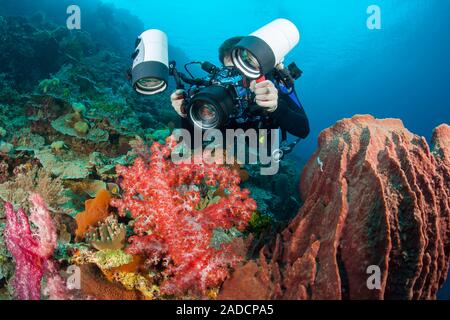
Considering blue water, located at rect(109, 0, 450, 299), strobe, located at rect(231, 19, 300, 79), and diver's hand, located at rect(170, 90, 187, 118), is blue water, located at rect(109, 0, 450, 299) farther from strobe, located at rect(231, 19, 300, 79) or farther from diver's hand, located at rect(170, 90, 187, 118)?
strobe, located at rect(231, 19, 300, 79)

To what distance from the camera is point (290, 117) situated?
318cm

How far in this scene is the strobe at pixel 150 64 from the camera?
289 centimetres

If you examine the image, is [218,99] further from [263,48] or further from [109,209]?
[109,209]

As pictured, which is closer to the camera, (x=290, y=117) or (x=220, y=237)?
(x=220, y=237)

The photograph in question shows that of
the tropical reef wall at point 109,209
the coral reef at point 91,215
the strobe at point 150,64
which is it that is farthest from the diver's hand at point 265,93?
the coral reef at point 91,215

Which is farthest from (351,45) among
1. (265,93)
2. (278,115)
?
(265,93)

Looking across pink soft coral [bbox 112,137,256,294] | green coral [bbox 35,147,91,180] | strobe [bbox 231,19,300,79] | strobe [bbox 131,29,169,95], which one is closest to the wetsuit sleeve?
strobe [bbox 231,19,300,79]

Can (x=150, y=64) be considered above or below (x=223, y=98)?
above

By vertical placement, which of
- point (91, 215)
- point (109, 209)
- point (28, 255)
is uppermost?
point (109, 209)

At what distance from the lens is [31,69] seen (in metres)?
8.91

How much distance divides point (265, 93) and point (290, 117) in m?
0.64

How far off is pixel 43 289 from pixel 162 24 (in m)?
60.1

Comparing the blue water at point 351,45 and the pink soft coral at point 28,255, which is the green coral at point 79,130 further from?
the blue water at point 351,45
